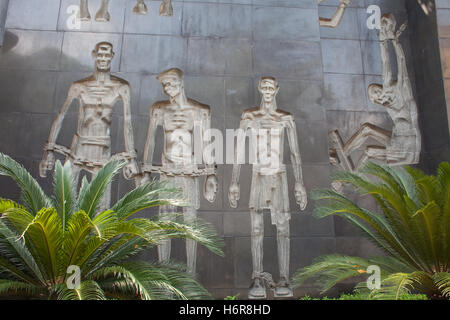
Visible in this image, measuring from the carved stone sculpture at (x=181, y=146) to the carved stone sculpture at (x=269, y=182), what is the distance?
0.75m

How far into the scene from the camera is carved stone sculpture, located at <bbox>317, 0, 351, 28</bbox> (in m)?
11.4

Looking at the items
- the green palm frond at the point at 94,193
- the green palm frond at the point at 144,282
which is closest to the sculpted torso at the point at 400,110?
the green palm frond at the point at 144,282

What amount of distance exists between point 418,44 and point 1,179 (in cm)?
1057

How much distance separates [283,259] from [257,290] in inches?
32.3

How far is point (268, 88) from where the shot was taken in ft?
30.9

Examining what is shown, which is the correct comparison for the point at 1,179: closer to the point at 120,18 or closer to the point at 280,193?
the point at 120,18

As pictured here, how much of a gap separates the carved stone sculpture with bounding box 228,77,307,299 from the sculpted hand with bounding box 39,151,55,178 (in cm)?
376

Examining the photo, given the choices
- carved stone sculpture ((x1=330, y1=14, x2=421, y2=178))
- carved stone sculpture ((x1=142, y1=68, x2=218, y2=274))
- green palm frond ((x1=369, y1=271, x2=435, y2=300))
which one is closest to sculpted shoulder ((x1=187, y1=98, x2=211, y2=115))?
carved stone sculpture ((x1=142, y1=68, x2=218, y2=274))

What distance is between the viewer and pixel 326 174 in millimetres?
9344

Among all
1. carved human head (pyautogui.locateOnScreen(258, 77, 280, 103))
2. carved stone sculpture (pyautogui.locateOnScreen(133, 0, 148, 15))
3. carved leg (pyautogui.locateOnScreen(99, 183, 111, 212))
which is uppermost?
carved stone sculpture (pyautogui.locateOnScreen(133, 0, 148, 15))

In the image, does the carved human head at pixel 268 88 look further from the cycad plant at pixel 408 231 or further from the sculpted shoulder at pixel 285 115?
the cycad plant at pixel 408 231

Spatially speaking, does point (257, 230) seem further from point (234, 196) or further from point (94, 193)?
point (94, 193)

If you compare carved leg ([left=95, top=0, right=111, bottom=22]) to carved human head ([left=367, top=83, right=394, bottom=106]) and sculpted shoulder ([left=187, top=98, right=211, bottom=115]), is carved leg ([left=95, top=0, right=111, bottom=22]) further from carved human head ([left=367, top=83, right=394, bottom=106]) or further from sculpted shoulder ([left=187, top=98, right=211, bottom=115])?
carved human head ([left=367, top=83, right=394, bottom=106])

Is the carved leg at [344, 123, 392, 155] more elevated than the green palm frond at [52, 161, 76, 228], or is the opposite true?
the carved leg at [344, 123, 392, 155]
